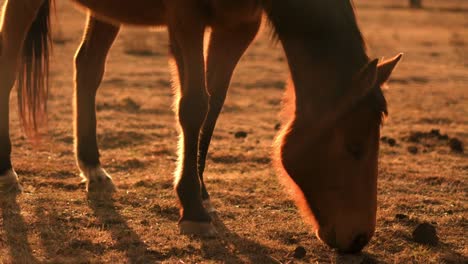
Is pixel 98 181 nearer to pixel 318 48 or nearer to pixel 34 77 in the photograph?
pixel 34 77

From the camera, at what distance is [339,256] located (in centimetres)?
443

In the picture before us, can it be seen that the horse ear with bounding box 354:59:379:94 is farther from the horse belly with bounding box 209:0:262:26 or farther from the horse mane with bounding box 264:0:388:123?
the horse belly with bounding box 209:0:262:26

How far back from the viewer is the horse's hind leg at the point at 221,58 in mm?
5500

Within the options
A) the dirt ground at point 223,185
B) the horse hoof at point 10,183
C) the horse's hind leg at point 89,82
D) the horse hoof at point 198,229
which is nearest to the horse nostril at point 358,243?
the dirt ground at point 223,185

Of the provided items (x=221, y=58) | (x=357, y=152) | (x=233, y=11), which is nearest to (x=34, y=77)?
(x=221, y=58)

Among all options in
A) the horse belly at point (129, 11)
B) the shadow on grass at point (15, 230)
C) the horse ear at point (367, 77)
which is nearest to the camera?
the horse ear at point (367, 77)

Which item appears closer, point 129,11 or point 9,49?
point 129,11

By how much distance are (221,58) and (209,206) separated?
1115 mm

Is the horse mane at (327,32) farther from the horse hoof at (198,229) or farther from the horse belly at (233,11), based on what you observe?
the horse hoof at (198,229)

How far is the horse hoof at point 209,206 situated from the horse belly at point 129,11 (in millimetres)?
1378

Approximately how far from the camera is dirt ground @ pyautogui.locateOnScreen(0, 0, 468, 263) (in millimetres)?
4535

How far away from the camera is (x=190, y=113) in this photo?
4.87 metres

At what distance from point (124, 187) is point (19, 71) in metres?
1.36

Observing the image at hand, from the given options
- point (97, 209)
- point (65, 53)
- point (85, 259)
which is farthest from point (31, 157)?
point (65, 53)
